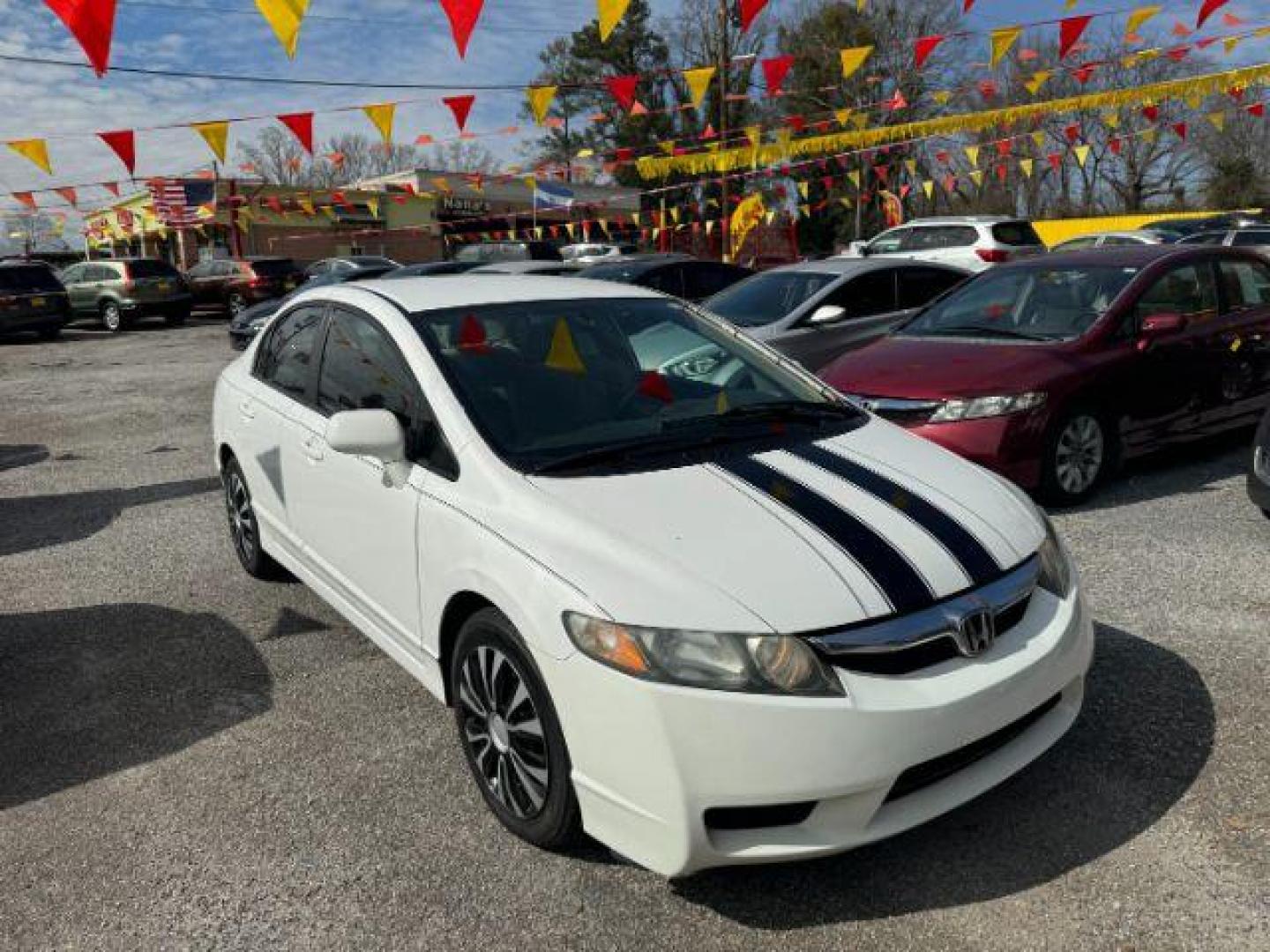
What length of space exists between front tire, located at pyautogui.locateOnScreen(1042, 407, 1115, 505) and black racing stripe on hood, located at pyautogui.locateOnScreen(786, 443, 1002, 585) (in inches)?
115

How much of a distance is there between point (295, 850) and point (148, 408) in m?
9.76

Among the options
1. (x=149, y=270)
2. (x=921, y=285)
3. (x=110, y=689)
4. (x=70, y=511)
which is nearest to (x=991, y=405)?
(x=921, y=285)

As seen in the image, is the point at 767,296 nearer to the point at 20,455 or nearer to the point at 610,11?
the point at 610,11

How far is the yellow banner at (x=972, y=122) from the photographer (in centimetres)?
1523

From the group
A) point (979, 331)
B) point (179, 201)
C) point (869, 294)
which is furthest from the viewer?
point (179, 201)

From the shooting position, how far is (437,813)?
2957 mm

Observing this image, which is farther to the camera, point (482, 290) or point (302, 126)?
point (302, 126)

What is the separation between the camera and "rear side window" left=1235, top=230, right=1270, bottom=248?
52.9ft

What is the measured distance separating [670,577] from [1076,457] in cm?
408

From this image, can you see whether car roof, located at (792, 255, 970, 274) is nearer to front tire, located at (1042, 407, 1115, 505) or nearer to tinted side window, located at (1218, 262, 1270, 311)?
tinted side window, located at (1218, 262, 1270, 311)

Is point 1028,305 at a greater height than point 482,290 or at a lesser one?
lesser

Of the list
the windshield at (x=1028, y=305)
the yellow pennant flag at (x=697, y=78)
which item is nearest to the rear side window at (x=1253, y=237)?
the yellow pennant flag at (x=697, y=78)

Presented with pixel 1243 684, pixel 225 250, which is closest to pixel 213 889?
pixel 1243 684

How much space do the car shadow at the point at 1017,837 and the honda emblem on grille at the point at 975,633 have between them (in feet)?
1.99
